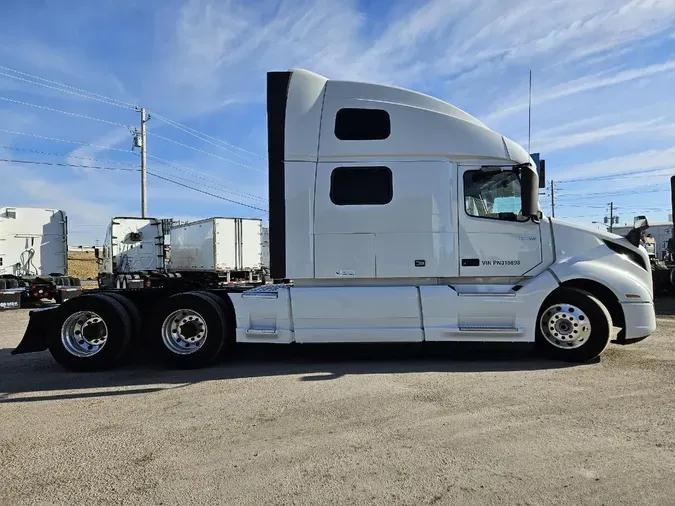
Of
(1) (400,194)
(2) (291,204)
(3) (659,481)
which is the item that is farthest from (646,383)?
(2) (291,204)

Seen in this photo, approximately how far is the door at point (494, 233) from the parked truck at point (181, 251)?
1532 cm

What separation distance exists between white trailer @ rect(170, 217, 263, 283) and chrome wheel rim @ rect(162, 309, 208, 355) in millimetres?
14103

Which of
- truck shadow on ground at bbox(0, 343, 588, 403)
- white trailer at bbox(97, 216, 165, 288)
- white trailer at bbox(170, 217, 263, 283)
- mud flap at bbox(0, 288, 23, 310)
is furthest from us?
white trailer at bbox(97, 216, 165, 288)

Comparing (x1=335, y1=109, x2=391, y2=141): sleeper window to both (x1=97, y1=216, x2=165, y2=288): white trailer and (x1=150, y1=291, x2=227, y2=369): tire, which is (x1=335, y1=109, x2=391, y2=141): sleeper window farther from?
(x1=97, y1=216, x2=165, y2=288): white trailer

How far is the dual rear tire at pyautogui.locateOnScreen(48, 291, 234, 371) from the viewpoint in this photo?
21.3 feet

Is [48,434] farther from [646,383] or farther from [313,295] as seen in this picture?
[646,383]

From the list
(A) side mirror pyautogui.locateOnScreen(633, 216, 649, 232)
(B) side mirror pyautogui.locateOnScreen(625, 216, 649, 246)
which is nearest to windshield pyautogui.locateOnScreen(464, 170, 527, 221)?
(B) side mirror pyautogui.locateOnScreen(625, 216, 649, 246)

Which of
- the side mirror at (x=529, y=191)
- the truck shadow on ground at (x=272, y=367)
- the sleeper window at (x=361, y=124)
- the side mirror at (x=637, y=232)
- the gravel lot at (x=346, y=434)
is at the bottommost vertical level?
the gravel lot at (x=346, y=434)

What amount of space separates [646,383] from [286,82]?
226 inches

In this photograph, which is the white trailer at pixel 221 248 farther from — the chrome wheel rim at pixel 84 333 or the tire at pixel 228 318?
the tire at pixel 228 318

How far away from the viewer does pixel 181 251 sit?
22.3 metres

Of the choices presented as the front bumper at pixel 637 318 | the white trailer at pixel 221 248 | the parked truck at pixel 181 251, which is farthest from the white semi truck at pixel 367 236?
the white trailer at pixel 221 248

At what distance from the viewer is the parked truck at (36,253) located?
A: 55.4 feet

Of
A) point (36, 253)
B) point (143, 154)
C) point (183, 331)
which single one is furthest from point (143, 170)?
point (183, 331)
